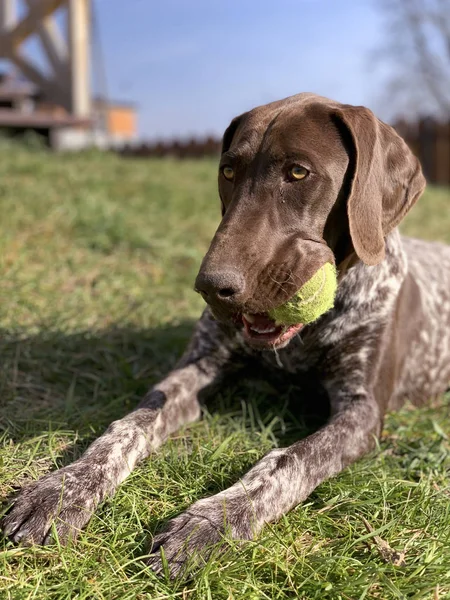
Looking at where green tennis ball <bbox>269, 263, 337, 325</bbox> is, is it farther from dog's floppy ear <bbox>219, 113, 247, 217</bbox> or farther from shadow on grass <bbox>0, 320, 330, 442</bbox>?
shadow on grass <bbox>0, 320, 330, 442</bbox>

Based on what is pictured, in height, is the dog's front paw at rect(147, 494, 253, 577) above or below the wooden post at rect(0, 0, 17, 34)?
below

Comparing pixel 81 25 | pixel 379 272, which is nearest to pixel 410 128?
pixel 81 25

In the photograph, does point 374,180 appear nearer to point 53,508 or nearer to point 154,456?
point 154,456

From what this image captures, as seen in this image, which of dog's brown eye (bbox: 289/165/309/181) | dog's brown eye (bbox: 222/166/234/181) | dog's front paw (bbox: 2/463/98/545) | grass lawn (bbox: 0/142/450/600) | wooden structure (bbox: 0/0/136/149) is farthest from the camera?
wooden structure (bbox: 0/0/136/149)

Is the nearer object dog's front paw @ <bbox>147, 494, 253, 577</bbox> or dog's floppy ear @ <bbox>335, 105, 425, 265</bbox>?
dog's front paw @ <bbox>147, 494, 253, 577</bbox>

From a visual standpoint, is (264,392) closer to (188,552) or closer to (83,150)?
(188,552)

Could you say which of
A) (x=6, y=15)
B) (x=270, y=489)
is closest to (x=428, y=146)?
(x=6, y=15)

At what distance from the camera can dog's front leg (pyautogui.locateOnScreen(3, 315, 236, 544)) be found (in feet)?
7.52

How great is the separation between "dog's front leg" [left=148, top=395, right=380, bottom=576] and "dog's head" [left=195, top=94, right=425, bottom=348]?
0.46 metres

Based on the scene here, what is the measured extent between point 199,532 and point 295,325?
36.7 inches

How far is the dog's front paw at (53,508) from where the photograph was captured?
7.39 ft

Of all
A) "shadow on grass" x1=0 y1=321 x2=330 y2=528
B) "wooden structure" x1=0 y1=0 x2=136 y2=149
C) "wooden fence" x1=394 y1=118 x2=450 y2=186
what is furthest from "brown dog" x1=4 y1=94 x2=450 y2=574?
"wooden fence" x1=394 y1=118 x2=450 y2=186

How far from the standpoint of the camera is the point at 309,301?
2.72 m

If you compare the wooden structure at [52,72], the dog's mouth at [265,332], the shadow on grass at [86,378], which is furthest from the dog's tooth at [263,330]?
the wooden structure at [52,72]
